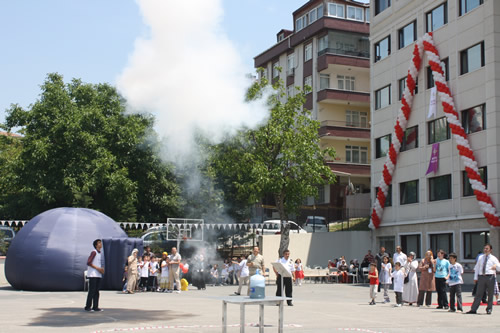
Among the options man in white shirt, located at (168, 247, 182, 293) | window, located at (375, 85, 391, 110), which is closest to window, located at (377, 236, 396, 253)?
window, located at (375, 85, 391, 110)

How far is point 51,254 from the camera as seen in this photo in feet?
83.7

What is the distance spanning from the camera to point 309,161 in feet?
115

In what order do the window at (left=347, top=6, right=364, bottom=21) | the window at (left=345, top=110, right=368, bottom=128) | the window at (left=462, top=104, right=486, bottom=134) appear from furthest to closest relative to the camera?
the window at (left=347, top=6, right=364, bottom=21), the window at (left=345, top=110, right=368, bottom=128), the window at (left=462, top=104, right=486, bottom=134)

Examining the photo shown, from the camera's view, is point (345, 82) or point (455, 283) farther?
point (345, 82)

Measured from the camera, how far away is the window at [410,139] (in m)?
37.6

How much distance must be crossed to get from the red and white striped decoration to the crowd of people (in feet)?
29.8

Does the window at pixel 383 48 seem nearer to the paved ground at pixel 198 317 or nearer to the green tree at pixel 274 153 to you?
the green tree at pixel 274 153

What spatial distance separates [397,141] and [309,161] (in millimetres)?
6457

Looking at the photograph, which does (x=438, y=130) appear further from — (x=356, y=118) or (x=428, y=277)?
(x=356, y=118)

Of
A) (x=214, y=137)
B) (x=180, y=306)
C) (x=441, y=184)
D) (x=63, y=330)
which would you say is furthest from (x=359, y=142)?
(x=63, y=330)

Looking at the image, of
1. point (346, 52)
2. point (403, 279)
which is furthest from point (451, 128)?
point (346, 52)

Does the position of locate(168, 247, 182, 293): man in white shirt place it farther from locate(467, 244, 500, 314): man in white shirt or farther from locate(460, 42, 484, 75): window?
locate(460, 42, 484, 75): window

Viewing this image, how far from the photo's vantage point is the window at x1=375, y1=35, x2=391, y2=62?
135 feet

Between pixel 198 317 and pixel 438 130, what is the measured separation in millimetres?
23360
